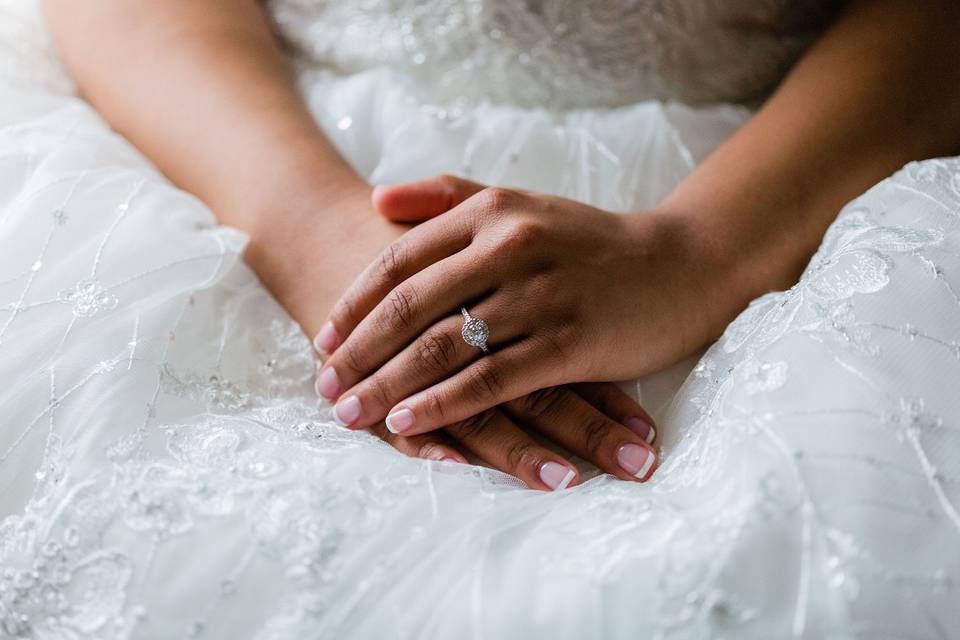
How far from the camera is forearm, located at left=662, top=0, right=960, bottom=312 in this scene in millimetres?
893

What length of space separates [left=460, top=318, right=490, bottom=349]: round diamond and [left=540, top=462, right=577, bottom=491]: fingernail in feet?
0.42

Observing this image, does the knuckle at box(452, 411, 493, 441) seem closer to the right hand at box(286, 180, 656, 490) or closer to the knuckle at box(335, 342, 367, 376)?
the right hand at box(286, 180, 656, 490)

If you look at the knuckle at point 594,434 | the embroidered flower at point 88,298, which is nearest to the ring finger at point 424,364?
the knuckle at point 594,434

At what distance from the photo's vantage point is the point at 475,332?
76cm

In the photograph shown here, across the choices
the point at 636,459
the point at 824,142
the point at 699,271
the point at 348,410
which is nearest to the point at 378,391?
the point at 348,410

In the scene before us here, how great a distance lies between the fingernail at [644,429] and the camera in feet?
2.50

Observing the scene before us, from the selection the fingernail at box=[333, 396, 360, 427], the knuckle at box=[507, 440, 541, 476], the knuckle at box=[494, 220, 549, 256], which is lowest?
the knuckle at box=[507, 440, 541, 476]

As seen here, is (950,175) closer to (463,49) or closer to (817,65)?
(817,65)

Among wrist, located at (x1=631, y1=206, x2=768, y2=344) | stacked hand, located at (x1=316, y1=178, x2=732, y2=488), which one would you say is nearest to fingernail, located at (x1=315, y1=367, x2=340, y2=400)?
stacked hand, located at (x1=316, y1=178, x2=732, y2=488)

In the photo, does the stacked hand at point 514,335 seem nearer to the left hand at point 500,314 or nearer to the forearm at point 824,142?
the left hand at point 500,314

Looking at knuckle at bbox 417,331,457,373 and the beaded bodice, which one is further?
the beaded bodice

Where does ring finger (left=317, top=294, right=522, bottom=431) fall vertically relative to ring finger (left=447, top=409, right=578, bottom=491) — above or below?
above

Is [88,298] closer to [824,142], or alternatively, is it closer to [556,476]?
[556,476]

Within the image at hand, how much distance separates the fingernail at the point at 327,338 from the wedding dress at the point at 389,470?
28 mm
